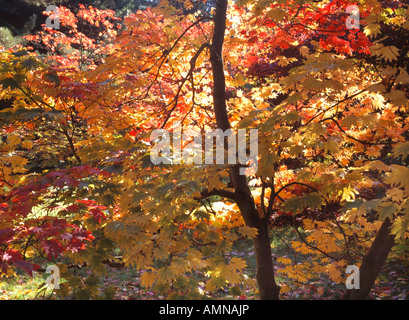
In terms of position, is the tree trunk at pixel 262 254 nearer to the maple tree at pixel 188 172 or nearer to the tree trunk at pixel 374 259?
the maple tree at pixel 188 172

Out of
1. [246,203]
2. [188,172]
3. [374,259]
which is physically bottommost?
[374,259]

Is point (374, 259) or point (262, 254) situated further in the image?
point (374, 259)

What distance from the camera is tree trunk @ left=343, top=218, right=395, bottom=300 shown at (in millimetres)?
3307

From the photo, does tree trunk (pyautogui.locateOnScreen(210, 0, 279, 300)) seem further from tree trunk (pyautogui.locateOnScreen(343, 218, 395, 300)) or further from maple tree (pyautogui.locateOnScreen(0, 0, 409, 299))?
tree trunk (pyautogui.locateOnScreen(343, 218, 395, 300))

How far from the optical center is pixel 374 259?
336 centimetres

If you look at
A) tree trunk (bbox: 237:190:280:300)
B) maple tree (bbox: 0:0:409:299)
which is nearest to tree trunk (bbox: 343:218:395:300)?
maple tree (bbox: 0:0:409:299)

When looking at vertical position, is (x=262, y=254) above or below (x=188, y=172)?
below

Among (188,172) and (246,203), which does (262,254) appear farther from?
(188,172)

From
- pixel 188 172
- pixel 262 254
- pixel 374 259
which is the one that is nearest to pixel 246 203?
pixel 262 254

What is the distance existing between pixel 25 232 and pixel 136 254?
2.32 ft

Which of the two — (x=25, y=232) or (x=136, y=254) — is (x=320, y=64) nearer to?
(x=136, y=254)

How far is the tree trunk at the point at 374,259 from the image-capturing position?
331 cm

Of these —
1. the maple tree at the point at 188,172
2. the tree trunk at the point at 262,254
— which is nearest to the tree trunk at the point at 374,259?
the maple tree at the point at 188,172

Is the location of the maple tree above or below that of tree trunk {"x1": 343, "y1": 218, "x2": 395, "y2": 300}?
above
